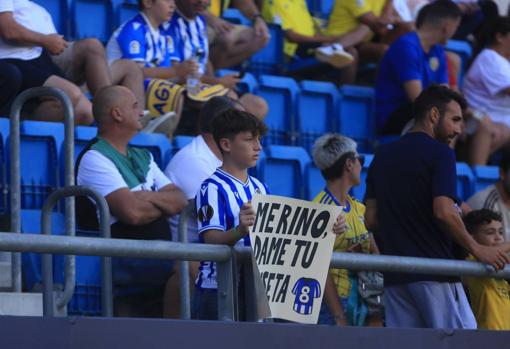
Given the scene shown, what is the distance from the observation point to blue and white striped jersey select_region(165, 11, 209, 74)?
8.81m

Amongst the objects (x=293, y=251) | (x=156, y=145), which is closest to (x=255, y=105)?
(x=156, y=145)

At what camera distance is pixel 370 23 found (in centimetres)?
1046

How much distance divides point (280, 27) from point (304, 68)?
0.39 meters

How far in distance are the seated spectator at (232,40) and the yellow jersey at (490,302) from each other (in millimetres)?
3409

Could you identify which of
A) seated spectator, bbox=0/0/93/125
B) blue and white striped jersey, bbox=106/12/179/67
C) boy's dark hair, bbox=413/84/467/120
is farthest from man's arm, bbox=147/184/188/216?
blue and white striped jersey, bbox=106/12/179/67

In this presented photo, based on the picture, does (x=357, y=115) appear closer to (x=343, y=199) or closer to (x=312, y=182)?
(x=312, y=182)

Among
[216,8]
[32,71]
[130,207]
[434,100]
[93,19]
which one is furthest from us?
[216,8]

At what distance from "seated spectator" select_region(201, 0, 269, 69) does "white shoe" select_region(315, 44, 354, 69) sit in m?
0.52

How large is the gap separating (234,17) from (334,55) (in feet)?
2.70

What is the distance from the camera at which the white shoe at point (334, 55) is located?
389 inches

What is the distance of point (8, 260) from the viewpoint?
21.3 ft

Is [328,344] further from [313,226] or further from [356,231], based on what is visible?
[356,231]

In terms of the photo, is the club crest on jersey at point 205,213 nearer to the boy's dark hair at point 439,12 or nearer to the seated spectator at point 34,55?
the seated spectator at point 34,55

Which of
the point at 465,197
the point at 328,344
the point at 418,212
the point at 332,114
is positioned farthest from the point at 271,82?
the point at 328,344
